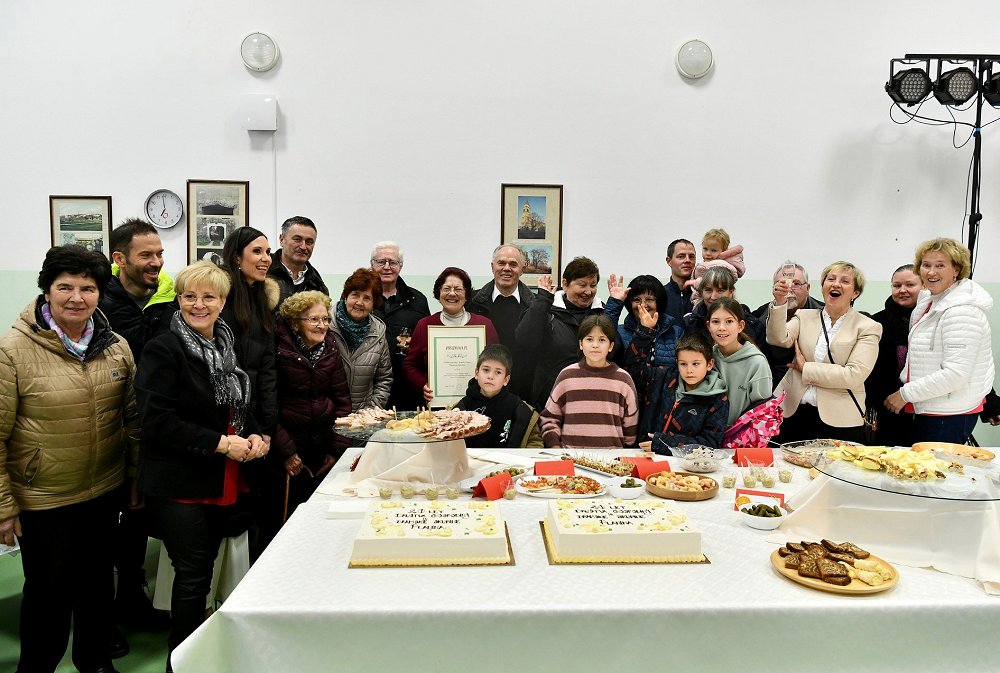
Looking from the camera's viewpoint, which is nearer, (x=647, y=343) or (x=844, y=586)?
(x=844, y=586)

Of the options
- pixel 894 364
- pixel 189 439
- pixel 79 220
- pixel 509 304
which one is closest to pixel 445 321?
pixel 509 304

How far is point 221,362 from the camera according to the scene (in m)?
2.71

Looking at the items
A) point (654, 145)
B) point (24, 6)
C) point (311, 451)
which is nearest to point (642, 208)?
point (654, 145)

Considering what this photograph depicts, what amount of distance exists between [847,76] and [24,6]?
7.29m

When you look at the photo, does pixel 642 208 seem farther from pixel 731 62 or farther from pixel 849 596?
pixel 849 596

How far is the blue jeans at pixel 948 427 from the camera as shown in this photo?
3736 millimetres

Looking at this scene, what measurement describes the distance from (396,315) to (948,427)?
3.35m

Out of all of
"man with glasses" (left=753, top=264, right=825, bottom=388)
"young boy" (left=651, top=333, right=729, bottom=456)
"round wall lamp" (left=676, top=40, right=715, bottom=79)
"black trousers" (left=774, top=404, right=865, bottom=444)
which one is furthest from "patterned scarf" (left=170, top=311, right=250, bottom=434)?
"round wall lamp" (left=676, top=40, right=715, bottom=79)

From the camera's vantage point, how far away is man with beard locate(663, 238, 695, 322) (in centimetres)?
458

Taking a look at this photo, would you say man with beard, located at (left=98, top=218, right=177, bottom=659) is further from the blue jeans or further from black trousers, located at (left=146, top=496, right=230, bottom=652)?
the blue jeans

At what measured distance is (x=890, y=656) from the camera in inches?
66.9

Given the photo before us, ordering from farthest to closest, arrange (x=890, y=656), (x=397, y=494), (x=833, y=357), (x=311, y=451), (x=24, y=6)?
(x=24, y=6) → (x=833, y=357) → (x=311, y=451) → (x=397, y=494) → (x=890, y=656)

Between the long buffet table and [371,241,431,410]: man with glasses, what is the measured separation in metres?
2.47

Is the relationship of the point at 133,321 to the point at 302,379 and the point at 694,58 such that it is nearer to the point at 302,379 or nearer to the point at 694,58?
the point at 302,379
